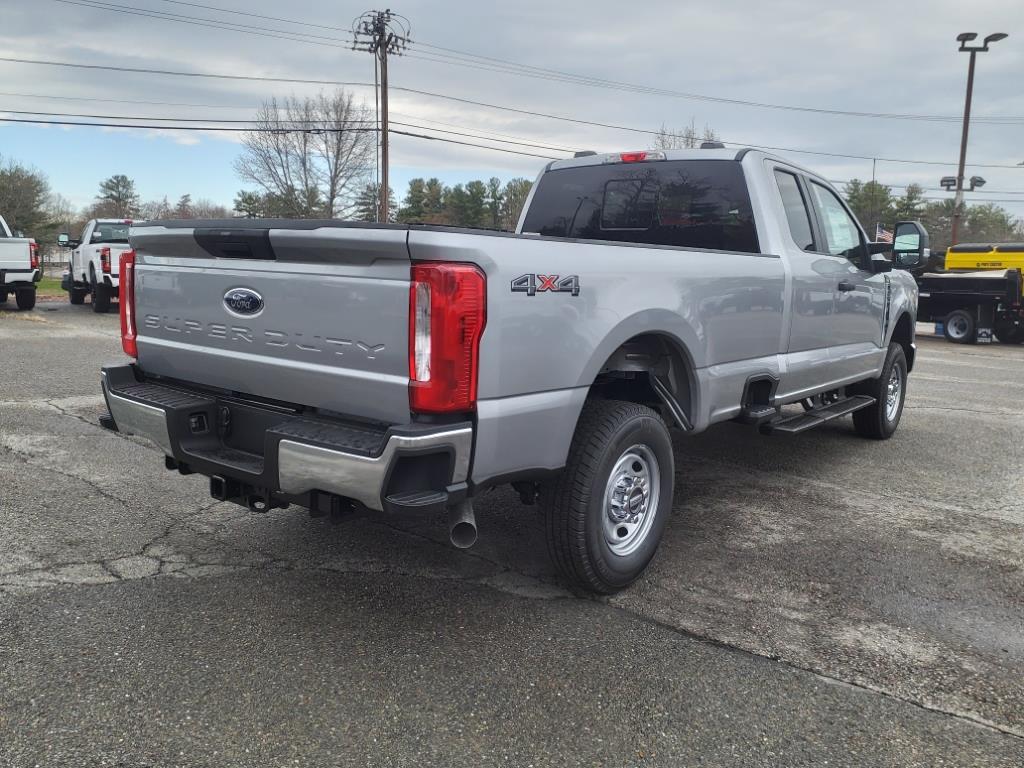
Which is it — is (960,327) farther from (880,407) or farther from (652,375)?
(652,375)

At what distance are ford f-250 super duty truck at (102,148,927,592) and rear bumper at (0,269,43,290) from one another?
14878mm

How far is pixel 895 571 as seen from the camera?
4055mm

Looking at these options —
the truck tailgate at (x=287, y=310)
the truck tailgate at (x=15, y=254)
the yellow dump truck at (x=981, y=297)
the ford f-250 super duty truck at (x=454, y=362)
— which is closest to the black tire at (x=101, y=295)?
the truck tailgate at (x=15, y=254)

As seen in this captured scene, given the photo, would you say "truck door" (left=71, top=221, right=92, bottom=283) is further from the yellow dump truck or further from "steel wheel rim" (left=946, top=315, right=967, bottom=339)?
"steel wheel rim" (left=946, top=315, right=967, bottom=339)

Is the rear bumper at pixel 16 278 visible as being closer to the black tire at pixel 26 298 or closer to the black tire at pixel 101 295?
the black tire at pixel 26 298

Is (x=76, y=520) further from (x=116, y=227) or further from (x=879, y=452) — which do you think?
(x=116, y=227)

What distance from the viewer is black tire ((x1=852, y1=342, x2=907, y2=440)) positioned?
6.82 meters

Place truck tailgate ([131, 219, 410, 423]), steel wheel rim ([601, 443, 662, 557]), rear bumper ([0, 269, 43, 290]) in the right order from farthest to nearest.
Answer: rear bumper ([0, 269, 43, 290]), steel wheel rim ([601, 443, 662, 557]), truck tailgate ([131, 219, 410, 423])

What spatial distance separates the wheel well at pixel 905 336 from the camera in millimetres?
7203

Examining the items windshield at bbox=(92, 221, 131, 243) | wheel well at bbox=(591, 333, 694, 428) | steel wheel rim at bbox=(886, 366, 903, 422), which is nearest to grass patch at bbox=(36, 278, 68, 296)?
windshield at bbox=(92, 221, 131, 243)

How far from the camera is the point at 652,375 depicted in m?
3.94

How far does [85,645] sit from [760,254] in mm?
3790

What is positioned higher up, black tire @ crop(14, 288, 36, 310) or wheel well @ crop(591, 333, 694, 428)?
wheel well @ crop(591, 333, 694, 428)

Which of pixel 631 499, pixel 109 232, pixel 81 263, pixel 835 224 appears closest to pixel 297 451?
pixel 631 499
